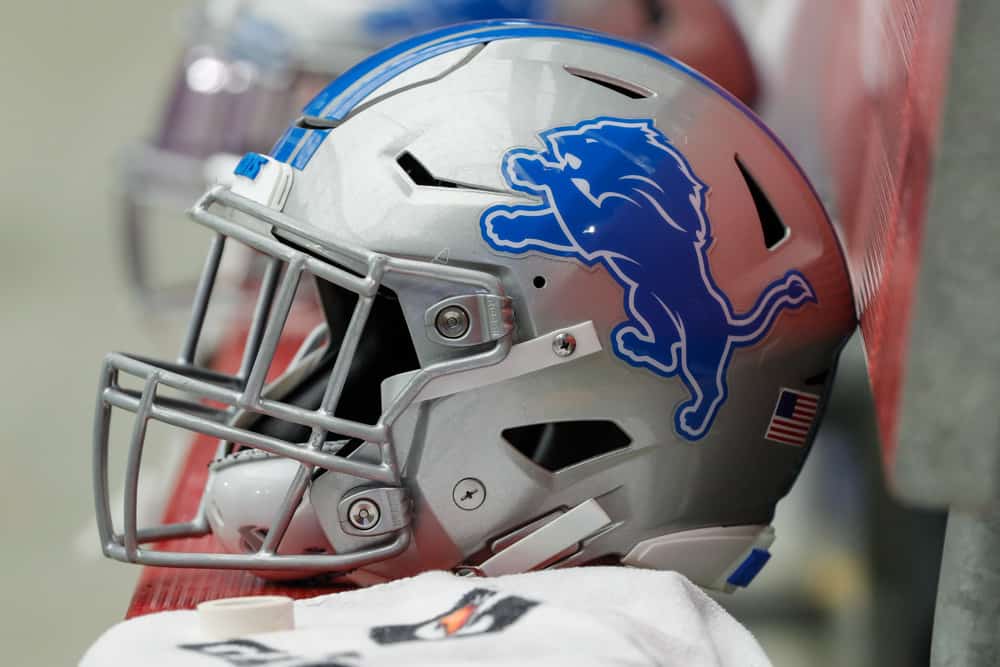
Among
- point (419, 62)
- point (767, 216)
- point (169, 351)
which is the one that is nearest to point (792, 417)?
point (767, 216)

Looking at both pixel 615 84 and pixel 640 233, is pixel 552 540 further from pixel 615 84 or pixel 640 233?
pixel 615 84

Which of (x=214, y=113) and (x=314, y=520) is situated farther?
(x=214, y=113)

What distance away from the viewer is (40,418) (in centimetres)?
264

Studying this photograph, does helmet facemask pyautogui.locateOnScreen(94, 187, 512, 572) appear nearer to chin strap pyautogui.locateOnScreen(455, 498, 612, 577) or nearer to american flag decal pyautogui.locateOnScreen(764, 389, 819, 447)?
chin strap pyautogui.locateOnScreen(455, 498, 612, 577)

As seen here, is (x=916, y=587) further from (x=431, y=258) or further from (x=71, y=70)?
(x=71, y=70)

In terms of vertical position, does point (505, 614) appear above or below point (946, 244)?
below

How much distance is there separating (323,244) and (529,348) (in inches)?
6.5

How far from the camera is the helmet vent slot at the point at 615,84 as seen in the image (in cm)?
98

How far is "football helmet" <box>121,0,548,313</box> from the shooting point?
6.32ft

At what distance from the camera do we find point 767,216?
3.26ft

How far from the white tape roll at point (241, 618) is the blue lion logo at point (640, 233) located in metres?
0.30

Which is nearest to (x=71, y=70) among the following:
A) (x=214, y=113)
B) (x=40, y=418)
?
(x=40, y=418)

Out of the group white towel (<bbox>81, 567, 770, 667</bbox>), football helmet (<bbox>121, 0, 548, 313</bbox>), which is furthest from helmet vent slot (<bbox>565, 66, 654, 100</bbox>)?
football helmet (<bbox>121, 0, 548, 313</bbox>)

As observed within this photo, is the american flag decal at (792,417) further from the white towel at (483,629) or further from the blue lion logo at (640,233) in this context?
the white towel at (483,629)
